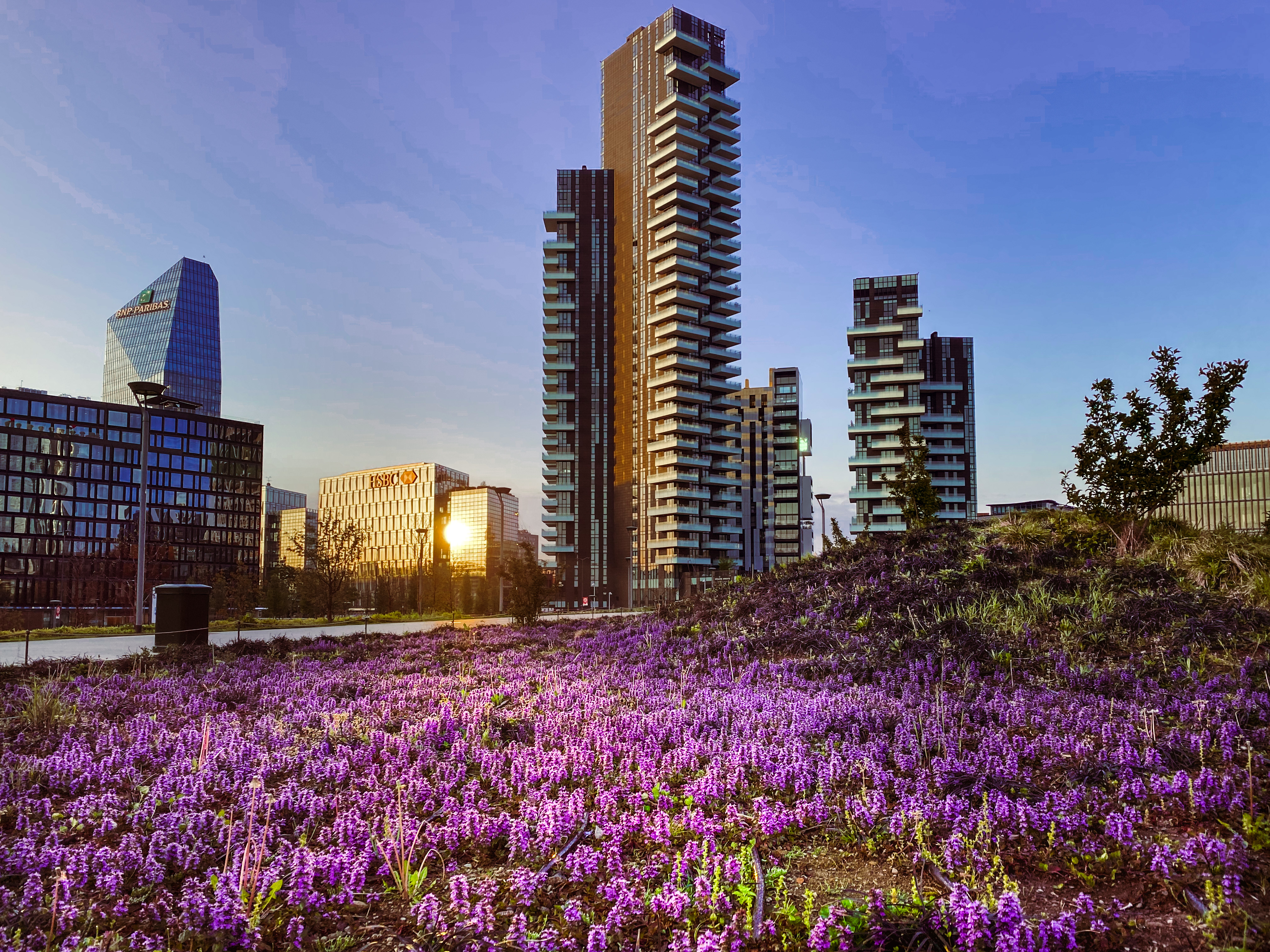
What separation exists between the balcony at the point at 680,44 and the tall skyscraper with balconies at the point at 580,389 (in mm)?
21072

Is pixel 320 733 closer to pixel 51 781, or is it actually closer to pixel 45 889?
pixel 51 781

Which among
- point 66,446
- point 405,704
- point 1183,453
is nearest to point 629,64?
point 66,446

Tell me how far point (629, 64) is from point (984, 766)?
137 metres

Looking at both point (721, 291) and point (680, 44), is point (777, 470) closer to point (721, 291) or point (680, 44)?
point (721, 291)

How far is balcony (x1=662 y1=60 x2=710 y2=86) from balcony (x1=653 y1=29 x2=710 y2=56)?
2063mm

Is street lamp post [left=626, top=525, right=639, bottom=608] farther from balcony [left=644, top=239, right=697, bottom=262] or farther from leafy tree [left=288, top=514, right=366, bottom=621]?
leafy tree [left=288, top=514, right=366, bottom=621]

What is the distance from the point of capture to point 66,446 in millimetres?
124375

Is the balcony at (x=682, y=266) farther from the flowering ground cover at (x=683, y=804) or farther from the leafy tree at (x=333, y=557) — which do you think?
the flowering ground cover at (x=683, y=804)

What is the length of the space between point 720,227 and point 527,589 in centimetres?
9912

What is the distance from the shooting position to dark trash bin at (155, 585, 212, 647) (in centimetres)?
1714

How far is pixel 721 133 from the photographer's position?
382ft

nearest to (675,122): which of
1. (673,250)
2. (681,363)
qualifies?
(673,250)

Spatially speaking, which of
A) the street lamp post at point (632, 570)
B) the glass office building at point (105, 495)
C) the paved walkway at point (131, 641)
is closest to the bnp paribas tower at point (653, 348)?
the street lamp post at point (632, 570)

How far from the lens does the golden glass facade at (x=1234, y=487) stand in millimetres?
139500
